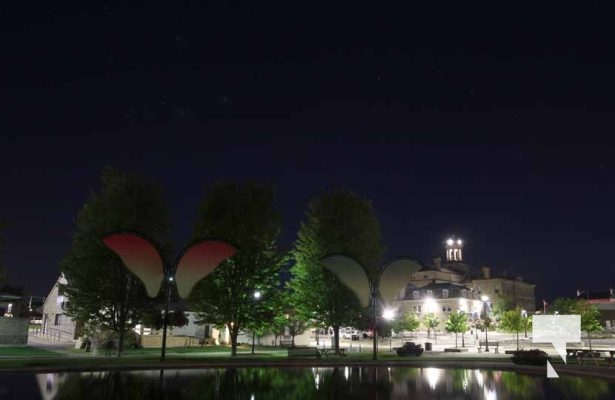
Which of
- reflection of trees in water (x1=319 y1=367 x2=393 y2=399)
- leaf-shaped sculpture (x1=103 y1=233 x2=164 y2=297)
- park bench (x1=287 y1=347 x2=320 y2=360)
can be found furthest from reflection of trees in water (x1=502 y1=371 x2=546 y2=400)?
leaf-shaped sculpture (x1=103 y1=233 x2=164 y2=297)

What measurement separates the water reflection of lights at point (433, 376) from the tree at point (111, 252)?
22421 mm

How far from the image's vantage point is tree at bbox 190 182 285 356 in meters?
41.4

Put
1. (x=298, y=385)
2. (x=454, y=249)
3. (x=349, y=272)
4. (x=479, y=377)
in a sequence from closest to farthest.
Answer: (x=298, y=385) → (x=479, y=377) → (x=349, y=272) → (x=454, y=249)

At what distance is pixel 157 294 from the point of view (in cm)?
3803

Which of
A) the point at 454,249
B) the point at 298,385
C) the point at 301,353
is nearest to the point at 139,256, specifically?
the point at 301,353

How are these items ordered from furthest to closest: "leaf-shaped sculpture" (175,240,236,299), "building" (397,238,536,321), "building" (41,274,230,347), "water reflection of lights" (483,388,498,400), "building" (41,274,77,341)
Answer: "building" (397,238,536,321) < "building" (41,274,77,341) < "building" (41,274,230,347) < "leaf-shaped sculpture" (175,240,236,299) < "water reflection of lights" (483,388,498,400)

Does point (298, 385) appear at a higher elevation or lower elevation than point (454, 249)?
lower

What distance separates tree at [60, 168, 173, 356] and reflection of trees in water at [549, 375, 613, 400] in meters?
29.6

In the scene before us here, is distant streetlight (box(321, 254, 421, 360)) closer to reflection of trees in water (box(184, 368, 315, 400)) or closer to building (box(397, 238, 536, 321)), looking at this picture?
reflection of trees in water (box(184, 368, 315, 400))

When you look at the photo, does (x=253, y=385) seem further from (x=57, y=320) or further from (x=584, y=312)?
(x=584, y=312)

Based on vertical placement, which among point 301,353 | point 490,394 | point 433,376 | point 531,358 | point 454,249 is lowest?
point 301,353

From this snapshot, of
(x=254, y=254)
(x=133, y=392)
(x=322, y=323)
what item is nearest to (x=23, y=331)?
(x=254, y=254)

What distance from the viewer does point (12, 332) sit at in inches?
1909

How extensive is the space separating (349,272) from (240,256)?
9.26 metres
